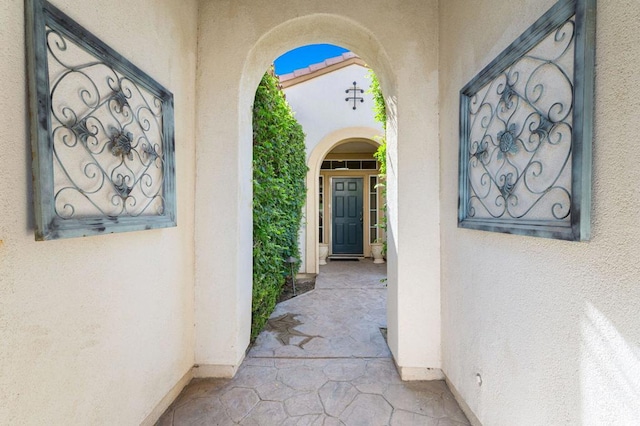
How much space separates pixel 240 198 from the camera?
1.96m

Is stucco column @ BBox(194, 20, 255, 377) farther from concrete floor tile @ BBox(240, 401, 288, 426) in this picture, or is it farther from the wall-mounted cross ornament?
the wall-mounted cross ornament

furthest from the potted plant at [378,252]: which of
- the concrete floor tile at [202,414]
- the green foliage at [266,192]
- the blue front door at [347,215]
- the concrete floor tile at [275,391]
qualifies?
the concrete floor tile at [202,414]

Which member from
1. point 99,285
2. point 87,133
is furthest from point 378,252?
point 87,133

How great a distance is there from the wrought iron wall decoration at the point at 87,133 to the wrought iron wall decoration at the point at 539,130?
172 centimetres

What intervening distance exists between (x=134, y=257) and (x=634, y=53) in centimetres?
199

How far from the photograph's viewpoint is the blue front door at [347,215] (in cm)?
696

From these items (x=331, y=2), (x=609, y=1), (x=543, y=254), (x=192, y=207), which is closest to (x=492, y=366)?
(x=543, y=254)

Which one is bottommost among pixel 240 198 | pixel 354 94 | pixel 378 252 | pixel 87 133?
pixel 378 252

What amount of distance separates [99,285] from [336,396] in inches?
58.1

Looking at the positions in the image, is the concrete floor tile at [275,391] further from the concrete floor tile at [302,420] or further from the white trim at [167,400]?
the white trim at [167,400]

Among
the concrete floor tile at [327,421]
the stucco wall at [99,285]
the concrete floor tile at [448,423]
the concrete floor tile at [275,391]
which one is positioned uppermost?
the stucco wall at [99,285]

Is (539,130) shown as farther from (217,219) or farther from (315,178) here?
(315,178)

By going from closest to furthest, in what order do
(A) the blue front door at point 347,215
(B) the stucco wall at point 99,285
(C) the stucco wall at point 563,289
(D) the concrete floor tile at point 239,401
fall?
(C) the stucco wall at point 563,289 < (B) the stucco wall at point 99,285 < (D) the concrete floor tile at point 239,401 < (A) the blue front door at point 347,215

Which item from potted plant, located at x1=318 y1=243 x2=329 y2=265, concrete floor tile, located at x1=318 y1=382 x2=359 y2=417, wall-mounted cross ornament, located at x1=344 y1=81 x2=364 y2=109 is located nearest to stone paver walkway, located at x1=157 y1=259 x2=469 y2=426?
concrete floor tile, located at x1=318 y1=382 x2=359 y2=417
